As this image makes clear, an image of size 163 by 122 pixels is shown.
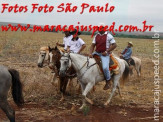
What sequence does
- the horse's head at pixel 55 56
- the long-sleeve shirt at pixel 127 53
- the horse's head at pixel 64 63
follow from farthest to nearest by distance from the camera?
Answer: the long-sleeve shirt at pixel 127 53 → the horse's head at pixel 55 56 → the horse's head at pixel 64 63

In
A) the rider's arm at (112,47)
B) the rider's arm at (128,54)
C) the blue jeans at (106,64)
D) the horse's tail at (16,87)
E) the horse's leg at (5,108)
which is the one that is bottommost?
the horse's leg at (5,108)

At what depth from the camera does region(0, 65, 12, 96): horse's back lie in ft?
18.0

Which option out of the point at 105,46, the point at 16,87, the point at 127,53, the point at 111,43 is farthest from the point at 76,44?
the point at 127,53

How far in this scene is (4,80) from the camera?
18.2ft

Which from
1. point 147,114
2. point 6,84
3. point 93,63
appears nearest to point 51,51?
point 93,63

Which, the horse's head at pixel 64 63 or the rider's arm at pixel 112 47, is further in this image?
the rider's arm at pixel 112 47

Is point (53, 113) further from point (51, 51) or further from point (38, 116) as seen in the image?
point (51, 51)

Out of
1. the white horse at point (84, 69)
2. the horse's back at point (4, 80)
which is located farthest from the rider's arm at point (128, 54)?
the horse's back at point (4, 80)

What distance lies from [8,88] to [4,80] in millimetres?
220

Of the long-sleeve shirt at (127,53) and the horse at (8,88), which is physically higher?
the long-sleeve shirt at (127,53)

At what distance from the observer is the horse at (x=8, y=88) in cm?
546

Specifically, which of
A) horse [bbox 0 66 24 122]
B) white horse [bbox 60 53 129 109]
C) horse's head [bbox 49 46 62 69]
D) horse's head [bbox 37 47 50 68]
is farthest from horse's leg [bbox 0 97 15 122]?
horse's head [bbox 37 47 50 68]

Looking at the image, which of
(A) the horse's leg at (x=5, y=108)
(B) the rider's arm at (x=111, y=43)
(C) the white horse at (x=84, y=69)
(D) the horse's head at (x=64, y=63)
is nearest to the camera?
(A) the horse's leg at (x=5, y=108)

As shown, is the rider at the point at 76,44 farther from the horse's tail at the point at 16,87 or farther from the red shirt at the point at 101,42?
the horse's tail at the point at 16,87
